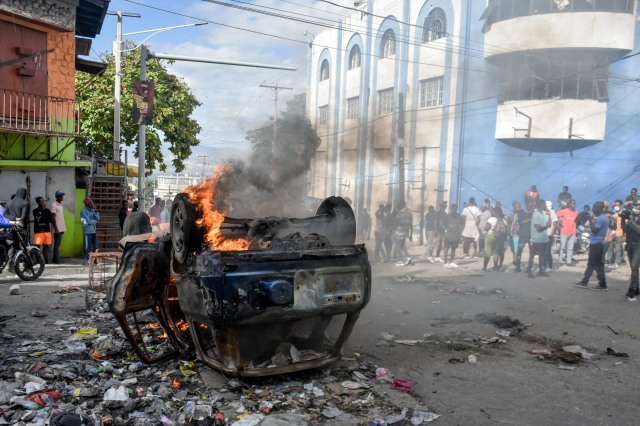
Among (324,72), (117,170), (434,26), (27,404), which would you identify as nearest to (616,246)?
(434,26)

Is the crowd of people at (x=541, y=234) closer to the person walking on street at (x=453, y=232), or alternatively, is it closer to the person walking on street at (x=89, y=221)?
the person walking on street at (x=453, y=232)

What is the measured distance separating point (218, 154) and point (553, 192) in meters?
16.4

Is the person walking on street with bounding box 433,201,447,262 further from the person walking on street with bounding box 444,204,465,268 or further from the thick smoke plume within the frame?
the thick smoke plume

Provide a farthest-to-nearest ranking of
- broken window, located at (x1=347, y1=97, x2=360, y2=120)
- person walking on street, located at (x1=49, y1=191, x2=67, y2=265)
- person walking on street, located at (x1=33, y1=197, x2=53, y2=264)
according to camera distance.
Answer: broken window, located at (x1=347, y1=97, x2=360, y2=120) < person walking on street, located at (x1=49, y1=191, x2=67, y2=265) < person walking on street, located at (x1=33, y1=197, x2=53, y2=264)

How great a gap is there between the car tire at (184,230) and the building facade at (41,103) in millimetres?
8985

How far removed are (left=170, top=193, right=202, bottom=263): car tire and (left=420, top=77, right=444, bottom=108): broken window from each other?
17535mm

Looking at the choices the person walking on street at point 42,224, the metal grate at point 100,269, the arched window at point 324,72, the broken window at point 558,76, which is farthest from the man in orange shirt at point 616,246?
the arched window at point 324,72

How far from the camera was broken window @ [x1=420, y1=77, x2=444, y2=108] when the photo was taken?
19.6 m

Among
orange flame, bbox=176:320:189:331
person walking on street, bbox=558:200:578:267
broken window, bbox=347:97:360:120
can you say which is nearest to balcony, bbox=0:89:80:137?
orange flame, bbox=176:320:189:331

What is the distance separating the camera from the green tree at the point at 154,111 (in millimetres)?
20047

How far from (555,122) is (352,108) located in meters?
8.23

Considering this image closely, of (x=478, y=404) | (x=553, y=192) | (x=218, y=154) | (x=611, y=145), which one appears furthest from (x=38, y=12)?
(x=611, y=145)

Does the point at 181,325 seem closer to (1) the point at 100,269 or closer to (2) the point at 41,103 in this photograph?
(1) the point at 100,269

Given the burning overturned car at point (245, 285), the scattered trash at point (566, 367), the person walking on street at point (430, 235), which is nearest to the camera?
the burning overturned car at point (245, 285)
